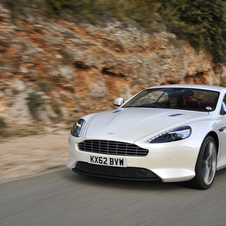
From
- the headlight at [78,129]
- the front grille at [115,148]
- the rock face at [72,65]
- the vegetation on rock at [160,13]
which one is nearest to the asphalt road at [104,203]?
the front grille at [115,148]

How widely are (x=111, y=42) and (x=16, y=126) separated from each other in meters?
6.87

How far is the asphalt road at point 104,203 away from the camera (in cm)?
355

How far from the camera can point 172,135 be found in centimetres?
461

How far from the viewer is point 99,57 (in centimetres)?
1425

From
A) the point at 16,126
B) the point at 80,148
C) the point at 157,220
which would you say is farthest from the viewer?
the point at 16,126

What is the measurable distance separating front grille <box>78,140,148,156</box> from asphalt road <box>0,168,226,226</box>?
0.44 m

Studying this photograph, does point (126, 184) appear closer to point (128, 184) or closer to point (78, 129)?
point (128, 184)

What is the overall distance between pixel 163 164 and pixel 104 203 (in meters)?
0.86

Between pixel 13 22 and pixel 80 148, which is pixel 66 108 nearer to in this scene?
pixel 13 22

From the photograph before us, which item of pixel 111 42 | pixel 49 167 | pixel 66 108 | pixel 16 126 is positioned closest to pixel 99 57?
pixel 111 42

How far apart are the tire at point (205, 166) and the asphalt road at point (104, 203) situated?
94 mm

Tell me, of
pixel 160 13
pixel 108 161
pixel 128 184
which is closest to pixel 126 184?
pixel 128 184

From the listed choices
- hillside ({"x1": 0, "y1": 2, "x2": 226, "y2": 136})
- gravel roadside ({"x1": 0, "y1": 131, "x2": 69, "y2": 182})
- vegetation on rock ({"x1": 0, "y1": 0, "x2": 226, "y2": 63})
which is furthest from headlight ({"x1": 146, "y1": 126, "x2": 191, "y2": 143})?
vegetation on rock ({"x1": 0, "y1": 0, "x2": 226, "y2": 63})

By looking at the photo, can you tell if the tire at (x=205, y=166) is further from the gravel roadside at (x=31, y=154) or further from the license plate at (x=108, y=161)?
the gravel roadside at (x=31, y=154)
